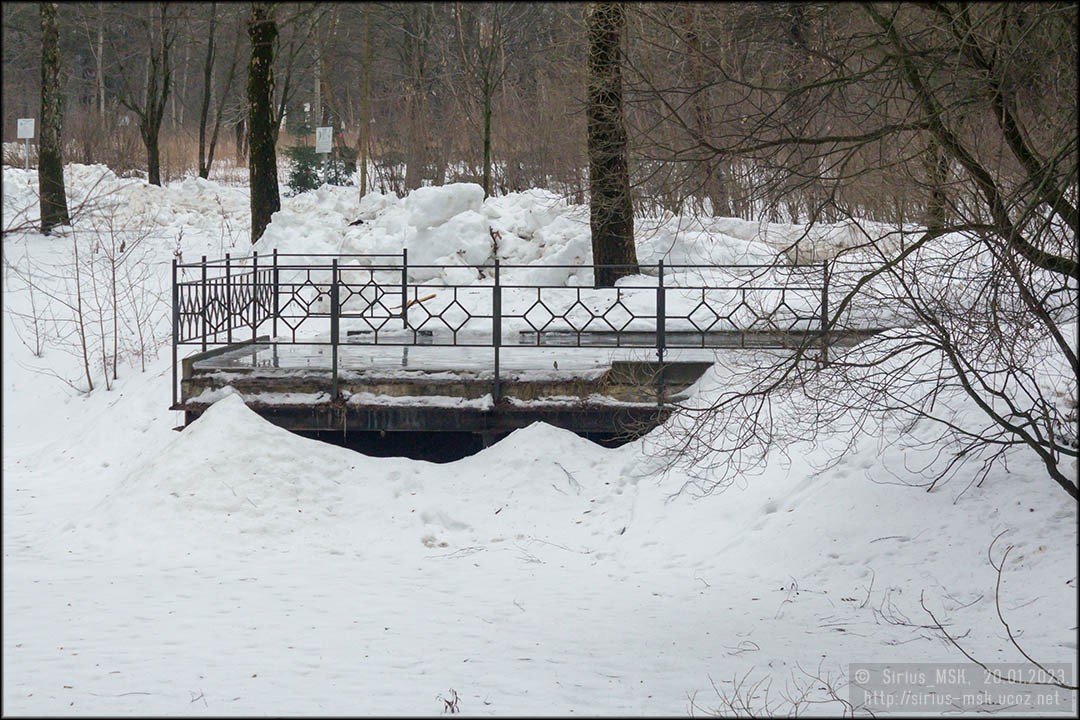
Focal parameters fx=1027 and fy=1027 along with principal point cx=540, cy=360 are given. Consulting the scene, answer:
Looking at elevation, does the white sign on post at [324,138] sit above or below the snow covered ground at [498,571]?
above

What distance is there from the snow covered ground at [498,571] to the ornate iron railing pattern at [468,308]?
3.95 feet

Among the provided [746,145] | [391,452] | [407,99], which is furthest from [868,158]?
[407,99]

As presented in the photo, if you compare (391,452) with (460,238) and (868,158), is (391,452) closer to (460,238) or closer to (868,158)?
(868,158)

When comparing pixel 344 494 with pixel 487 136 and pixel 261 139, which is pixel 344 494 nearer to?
pixel 261 139

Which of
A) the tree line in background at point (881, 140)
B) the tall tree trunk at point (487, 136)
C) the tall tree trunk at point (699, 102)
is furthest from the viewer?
the tall tree trunk at point (487, 136)

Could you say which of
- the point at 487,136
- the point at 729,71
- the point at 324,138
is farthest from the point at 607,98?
the point at 487,136

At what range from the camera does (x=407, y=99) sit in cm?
1973

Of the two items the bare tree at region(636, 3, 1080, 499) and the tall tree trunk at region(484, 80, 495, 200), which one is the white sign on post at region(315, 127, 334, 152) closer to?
the tall tree trunk at region(484, 80, 495, 200)

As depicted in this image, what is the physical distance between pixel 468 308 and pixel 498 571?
6.43 meters

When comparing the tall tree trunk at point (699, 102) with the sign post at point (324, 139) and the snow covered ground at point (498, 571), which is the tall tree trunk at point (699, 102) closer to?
the snow covered ground at point (498, 571)

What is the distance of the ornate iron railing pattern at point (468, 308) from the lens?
9.84m

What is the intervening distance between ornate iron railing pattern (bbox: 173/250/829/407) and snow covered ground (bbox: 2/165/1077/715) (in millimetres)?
1205

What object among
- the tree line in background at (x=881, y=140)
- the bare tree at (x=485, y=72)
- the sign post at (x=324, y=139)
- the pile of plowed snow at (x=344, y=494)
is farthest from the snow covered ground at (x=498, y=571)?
the sign post at (x=324, y=139)

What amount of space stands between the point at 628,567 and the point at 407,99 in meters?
13.9
